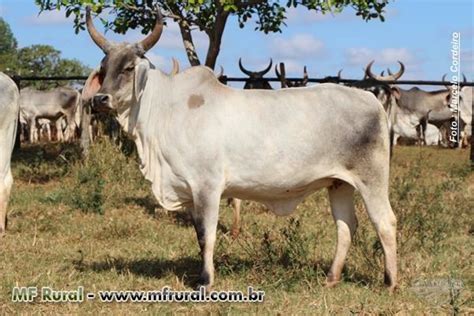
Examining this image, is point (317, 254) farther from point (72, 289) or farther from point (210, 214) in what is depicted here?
point (72, 289)

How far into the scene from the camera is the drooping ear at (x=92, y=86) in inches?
213

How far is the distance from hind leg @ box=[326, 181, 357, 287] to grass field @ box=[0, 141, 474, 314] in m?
0.14

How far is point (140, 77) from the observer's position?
546 cm

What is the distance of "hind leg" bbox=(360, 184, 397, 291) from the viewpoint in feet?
17.6

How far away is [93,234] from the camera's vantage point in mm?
7430

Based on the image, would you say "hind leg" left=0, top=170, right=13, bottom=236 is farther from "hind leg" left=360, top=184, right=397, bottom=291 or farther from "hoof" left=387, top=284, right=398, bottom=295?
"hoof" left=387, top=284, right=398, bottom=295

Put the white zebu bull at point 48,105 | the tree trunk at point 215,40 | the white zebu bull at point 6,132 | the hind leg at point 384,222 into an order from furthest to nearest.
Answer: the white zebu bull at point 48,105 < the tree trunk at point 215,40 < the white zebu bull at point 6,132 < the hind leg at point 384,222

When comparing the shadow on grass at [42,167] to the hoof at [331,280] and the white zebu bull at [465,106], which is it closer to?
the hoof at [331,280]

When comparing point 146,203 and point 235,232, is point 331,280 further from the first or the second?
point 146,203

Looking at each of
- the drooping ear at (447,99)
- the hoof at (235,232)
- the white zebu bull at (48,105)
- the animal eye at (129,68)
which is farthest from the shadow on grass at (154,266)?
the white zebu bull at (48,105)

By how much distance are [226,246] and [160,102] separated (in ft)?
5.40

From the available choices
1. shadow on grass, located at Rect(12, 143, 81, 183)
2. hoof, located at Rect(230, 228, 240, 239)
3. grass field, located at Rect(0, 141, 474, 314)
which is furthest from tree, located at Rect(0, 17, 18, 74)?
hoof, located at Rect(230, 228, 240, 239)

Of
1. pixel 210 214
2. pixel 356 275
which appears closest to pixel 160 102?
pixel 210 214

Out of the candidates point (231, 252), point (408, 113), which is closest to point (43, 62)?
point (408, 113)
